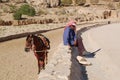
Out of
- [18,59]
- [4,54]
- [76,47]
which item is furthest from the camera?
[4,54]

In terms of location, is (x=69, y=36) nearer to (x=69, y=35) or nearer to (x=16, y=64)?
(x=69, y=35)

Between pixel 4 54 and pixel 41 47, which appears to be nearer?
pixel 41 47

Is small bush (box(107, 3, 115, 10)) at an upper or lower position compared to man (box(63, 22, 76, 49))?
lower

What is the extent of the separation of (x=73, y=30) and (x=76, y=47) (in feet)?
4.55

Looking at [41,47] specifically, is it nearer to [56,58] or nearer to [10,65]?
[56,58]

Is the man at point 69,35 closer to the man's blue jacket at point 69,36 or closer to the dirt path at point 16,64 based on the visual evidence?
the man's blue jacket at point 69,36

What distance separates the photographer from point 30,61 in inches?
833

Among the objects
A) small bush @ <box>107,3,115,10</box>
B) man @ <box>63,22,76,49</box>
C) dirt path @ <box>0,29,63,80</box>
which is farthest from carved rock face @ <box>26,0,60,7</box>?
man @ <box>63,22,76,49</box>

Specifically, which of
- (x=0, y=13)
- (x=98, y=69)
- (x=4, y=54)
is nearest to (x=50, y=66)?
(x=98, y=69)

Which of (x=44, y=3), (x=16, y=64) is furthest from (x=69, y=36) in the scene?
(x=44, y=3)

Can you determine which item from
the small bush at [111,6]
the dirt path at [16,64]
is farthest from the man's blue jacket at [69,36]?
the small bush at [111,6]

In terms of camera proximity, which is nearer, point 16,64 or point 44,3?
point 16,64

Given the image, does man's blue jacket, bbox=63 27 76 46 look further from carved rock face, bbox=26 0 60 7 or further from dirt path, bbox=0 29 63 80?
carved rock face, bbox=26 0 60 7

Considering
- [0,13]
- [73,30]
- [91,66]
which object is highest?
[73,30]
